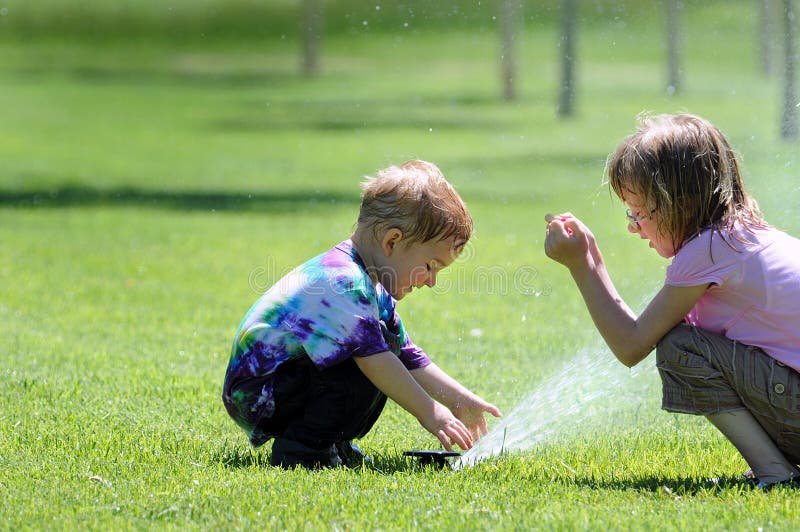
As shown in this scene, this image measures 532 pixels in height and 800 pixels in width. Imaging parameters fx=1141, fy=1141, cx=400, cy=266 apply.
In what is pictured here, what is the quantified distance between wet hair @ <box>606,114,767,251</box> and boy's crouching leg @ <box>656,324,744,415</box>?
1.16 feet

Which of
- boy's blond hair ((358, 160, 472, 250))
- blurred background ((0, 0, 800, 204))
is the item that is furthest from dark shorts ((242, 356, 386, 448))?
blurred background ((0, 0, 800, 204))

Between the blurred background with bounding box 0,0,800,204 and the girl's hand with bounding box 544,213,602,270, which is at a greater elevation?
the girl's hand with bounding box 544,213,602,270

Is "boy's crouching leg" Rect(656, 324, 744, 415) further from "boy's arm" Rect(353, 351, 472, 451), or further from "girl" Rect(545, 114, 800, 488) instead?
"boy's arm" Rect(353, 351, 472, 451)

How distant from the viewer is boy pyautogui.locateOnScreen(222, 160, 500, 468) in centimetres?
383

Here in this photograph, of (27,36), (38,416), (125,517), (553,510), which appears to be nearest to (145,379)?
(38,416)

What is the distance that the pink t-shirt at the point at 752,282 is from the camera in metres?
3.63

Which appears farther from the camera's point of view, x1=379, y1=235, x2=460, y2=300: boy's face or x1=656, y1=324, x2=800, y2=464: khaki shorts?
x1=379, y1=235, x2=460, y2=300: boy's face

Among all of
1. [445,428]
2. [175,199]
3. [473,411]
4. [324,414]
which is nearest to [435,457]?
[445,428]

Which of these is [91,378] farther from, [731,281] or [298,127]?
[298,127]

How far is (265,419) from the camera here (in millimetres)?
3957

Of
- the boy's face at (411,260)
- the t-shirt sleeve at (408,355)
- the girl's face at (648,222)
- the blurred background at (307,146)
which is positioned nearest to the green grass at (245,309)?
the blurred background at (307,146)

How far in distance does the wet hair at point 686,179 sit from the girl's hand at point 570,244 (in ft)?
0.78

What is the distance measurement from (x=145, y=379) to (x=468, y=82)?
109 ft

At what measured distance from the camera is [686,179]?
374 centimetres
